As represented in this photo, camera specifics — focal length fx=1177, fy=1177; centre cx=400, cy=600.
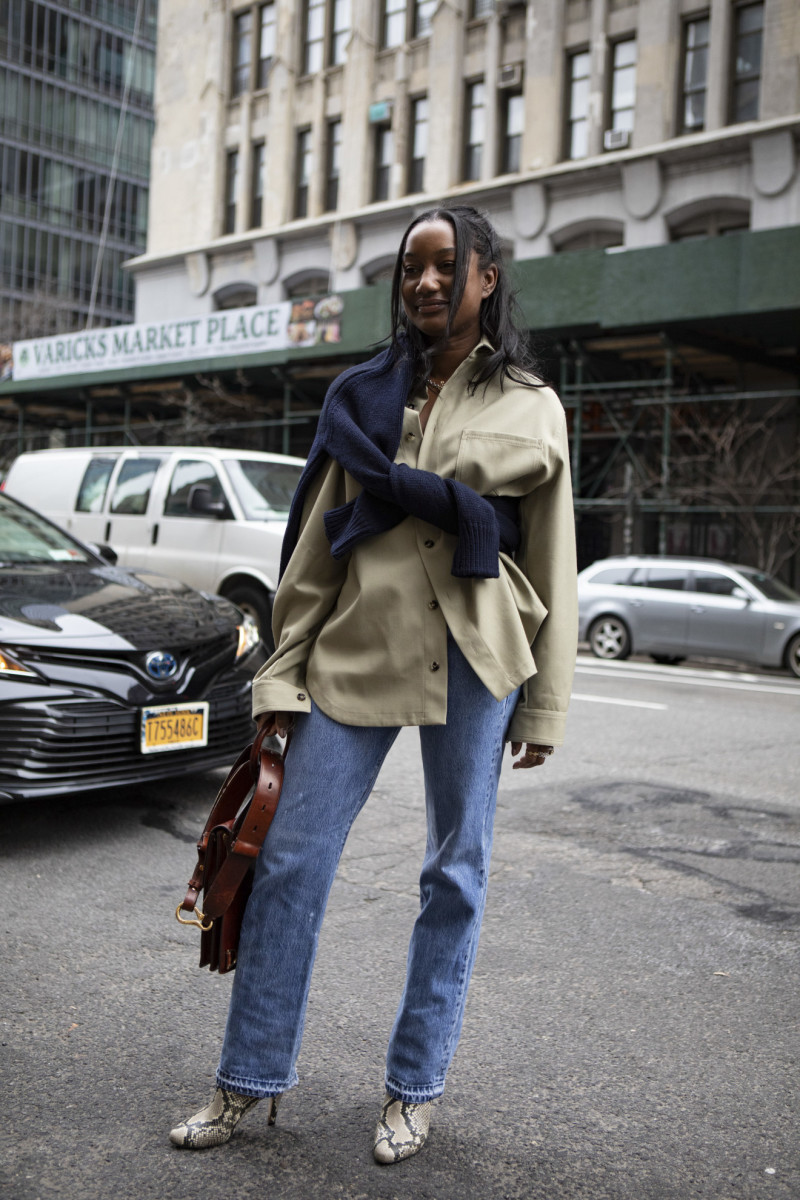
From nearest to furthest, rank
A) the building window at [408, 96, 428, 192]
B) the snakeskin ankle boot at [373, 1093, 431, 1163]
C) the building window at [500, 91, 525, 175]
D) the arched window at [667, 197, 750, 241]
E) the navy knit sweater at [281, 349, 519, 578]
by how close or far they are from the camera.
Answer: the navy knit sweater at [281, 349, 519, 578] < the snakeskin ankle boot at [373, 1093, 431, 1163] < the arched window at [667, 197, 750, 241] < the building window at [500, 91, 525, 175] < the building window at [408, 96, 428, 192]

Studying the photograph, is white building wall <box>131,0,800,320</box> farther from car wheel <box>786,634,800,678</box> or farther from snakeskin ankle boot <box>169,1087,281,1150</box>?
snakeskin ankle boot <box>169,1087,281,1150</box>

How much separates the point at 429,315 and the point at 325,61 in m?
30.9

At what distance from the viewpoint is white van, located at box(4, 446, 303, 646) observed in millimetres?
9750

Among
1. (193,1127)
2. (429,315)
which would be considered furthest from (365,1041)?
(429,315)

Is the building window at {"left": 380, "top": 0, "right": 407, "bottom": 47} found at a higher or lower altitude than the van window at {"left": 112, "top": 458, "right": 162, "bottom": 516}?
higher

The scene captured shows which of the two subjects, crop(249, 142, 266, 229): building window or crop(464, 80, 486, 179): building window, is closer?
crop(464, 80, 486, 179): building window

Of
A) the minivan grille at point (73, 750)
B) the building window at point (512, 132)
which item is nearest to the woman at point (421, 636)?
the minivan grille at point (73, 750)

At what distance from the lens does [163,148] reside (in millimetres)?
34062

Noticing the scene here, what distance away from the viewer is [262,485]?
10.4 metres

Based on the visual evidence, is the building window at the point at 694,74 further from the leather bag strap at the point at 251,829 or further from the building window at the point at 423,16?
the leather bag strap at the point at 251,829

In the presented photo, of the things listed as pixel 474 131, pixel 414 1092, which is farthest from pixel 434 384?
pixel 474 131

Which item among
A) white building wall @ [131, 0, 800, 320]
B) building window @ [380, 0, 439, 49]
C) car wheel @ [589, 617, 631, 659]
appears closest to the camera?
car wheel @ [589, 617, 631, 659]

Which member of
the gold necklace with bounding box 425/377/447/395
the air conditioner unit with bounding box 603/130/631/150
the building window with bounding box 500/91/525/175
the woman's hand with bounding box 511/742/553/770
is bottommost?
the woman's hand with bounding box 511/742/553/770

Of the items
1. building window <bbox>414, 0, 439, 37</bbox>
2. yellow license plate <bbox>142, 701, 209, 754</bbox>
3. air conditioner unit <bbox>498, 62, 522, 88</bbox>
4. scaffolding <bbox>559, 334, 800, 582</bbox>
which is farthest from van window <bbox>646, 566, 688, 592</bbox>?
building window <bbox>414, 0, 439, 37</bbox>
